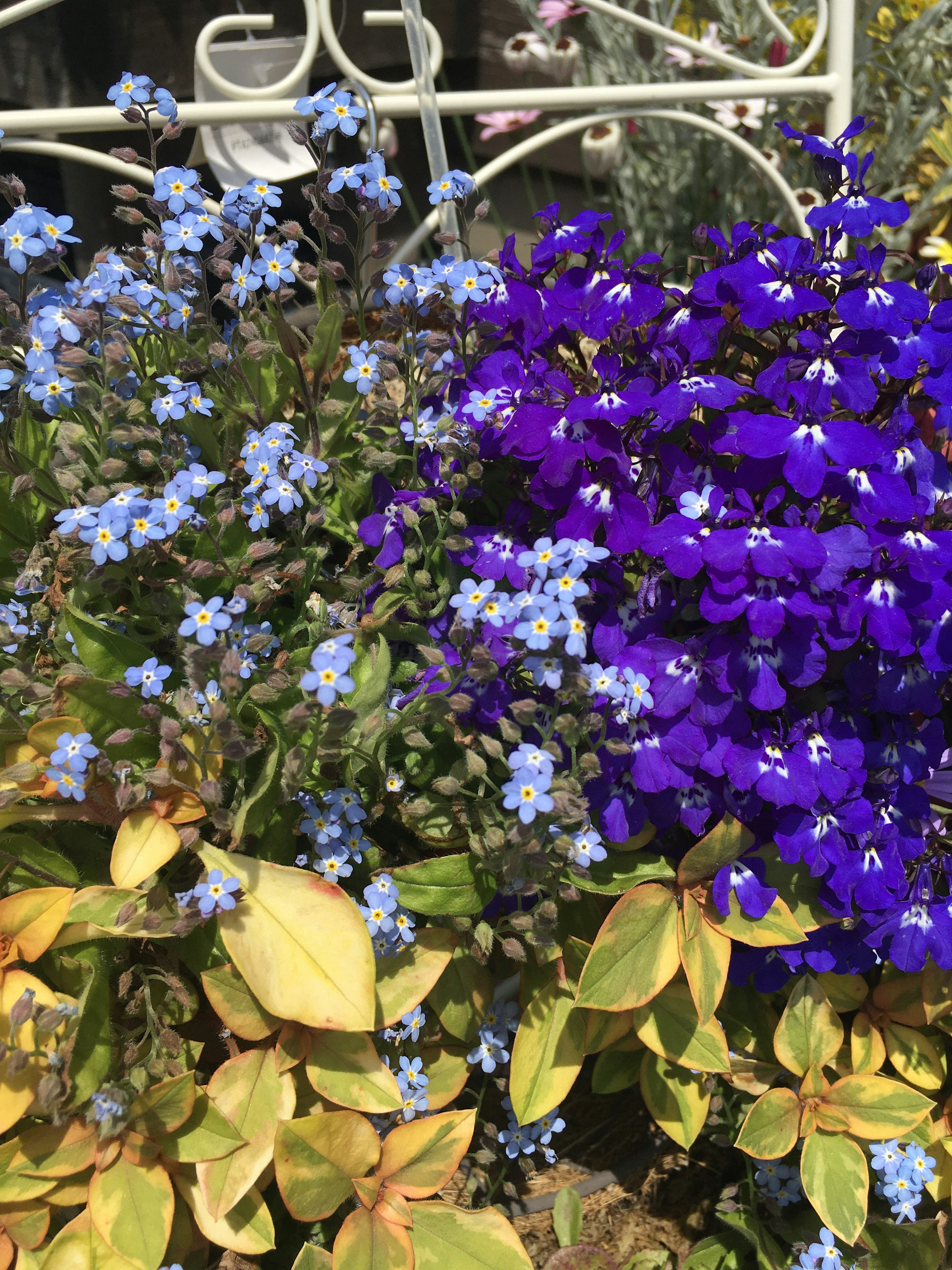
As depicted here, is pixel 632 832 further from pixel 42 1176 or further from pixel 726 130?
pixel 726 130

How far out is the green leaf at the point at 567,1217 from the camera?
141 centimetres

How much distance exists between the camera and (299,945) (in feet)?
3.77

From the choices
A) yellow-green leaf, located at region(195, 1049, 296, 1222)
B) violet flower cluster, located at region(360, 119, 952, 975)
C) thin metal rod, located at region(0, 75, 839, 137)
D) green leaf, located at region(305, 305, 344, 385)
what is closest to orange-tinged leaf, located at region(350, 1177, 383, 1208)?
yellow-green leaf, located at region(195, 1049, 296, 1222)

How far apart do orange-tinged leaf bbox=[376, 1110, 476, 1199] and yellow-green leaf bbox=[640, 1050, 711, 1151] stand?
282 mm

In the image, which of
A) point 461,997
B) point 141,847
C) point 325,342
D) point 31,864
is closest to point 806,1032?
point 461,997

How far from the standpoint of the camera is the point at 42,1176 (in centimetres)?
116

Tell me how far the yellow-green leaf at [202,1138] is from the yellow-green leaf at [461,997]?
0.30 m

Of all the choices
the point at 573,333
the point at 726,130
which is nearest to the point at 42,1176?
the point at 573,333

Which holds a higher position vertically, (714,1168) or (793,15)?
(793,15)

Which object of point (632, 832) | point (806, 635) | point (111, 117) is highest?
point (111, 117)

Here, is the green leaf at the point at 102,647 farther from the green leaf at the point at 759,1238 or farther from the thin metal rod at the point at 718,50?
the thin metal rod at the point at 718,50

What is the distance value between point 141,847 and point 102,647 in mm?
251

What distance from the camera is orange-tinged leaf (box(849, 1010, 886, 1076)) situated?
1438mm

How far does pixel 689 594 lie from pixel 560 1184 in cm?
93
